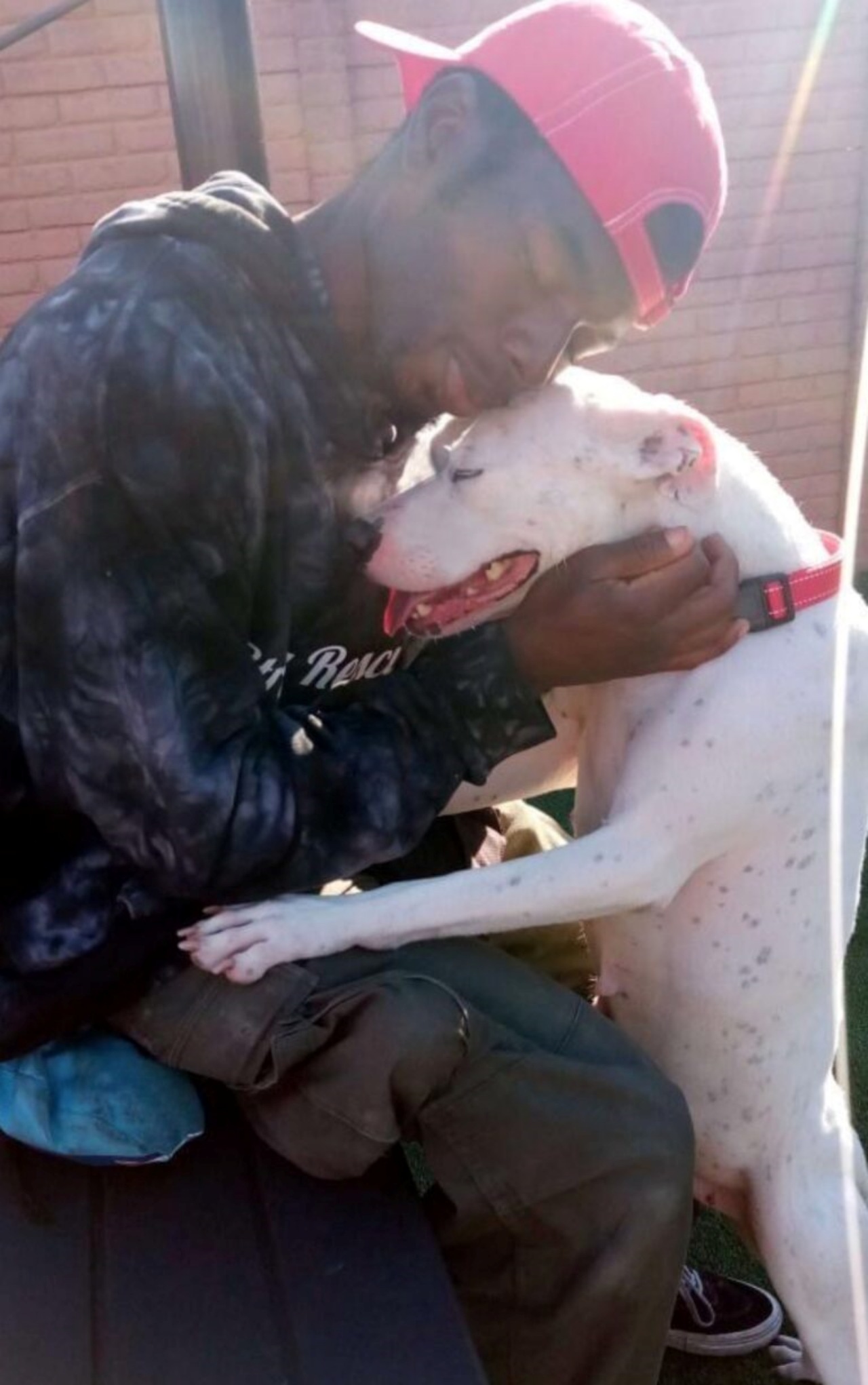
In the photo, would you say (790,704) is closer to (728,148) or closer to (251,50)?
(251,50)

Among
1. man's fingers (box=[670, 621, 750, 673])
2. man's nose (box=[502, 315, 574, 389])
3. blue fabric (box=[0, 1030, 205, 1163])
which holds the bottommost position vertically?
blue fabric (box=[0, 1030, 205, 1163])

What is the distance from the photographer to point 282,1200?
1896 mm

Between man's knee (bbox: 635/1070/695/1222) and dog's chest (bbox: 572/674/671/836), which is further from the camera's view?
dog's chest (bbox: 572/674/671/836)

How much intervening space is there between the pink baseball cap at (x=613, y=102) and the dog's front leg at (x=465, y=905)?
84 cm

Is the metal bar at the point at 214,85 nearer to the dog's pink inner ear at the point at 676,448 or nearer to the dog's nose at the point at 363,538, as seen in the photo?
the dog's nose at the point at 363,538

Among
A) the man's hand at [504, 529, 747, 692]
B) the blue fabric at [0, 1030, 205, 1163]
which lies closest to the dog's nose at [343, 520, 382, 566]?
the man's hand at [504, 529, 747, 692]

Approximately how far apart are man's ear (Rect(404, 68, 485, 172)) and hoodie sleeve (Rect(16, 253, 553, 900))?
0.40 meters

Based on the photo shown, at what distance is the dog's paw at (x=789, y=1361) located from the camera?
101 inches

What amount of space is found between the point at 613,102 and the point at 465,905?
1.13m

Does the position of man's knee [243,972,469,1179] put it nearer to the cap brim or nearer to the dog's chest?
the dog's chest

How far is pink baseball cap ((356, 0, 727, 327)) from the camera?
5.98ft

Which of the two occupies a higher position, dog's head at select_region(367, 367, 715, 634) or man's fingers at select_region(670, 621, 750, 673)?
dog's head at select_region(367, 367, 715, 634)

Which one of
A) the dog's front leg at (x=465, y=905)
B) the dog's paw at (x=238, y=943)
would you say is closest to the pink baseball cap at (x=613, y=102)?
the dog's front leg at (x=465, y=905)

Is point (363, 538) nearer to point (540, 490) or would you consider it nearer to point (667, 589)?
point (540, 490)
